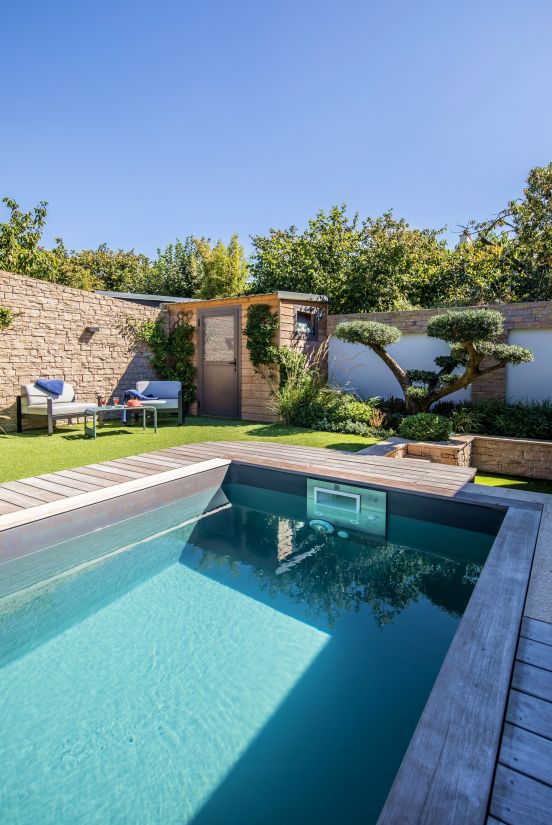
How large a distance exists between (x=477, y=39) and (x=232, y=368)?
6.71m

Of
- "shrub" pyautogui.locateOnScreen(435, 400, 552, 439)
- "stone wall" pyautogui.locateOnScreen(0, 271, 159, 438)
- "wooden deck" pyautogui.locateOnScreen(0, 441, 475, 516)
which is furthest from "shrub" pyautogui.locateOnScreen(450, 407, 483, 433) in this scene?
"stone wall" pyautogui.locateOnScreen(0, 271, 159, 438)

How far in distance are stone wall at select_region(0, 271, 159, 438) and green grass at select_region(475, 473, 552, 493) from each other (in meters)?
7.24

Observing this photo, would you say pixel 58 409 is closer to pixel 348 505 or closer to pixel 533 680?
pixel 348 505

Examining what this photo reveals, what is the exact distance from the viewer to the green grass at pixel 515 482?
5348 mm

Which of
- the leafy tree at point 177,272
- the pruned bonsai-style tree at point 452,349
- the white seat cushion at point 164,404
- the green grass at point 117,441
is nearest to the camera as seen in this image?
the green grass at point 117,441

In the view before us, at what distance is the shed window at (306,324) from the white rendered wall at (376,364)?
49 centimetres

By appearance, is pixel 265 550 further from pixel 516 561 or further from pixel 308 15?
pixel 308 15

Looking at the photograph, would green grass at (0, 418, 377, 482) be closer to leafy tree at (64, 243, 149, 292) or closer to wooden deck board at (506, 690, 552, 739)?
wooden deck board at (506, 690, 552, 739)

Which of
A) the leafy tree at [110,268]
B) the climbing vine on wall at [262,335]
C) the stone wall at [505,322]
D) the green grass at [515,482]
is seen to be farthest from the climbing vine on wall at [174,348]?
the leafy tree at [110,268]

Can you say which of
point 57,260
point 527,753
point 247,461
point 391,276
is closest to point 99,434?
point 247,461

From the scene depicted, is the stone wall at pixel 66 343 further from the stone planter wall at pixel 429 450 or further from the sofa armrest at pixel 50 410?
the stone planter wall at pixel 429 450

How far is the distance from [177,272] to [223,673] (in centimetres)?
2128

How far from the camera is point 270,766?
1.74 meters

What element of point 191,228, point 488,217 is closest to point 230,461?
point 488,217
